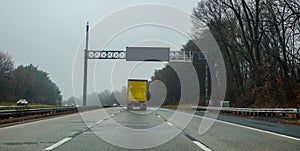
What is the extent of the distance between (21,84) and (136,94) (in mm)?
60991

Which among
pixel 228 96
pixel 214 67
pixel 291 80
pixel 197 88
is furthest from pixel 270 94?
pixel 197 88

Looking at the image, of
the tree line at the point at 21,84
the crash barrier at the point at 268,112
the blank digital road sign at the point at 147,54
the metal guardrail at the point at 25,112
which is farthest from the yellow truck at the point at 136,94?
the tree line at the point at 21,84

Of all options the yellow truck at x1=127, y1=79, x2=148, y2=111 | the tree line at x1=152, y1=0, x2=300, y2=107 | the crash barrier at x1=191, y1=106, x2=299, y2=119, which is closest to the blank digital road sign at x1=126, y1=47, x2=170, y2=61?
the yellow truck at x1=127, y1=79, x2=148, y2=111

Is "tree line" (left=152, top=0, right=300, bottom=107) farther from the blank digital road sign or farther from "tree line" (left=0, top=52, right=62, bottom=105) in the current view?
"tree line" (left=0, top=52, right=62, bottom=105)

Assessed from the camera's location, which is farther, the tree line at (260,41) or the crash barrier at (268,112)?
the tree line at (260,41)

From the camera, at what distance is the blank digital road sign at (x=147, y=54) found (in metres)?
47.4

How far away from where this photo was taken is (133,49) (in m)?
48.2

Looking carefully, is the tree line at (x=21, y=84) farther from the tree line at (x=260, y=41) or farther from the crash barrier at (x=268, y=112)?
the crash barrier at (x=268, y=112)

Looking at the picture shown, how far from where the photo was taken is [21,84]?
99.4 metres

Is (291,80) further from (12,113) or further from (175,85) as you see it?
(175,85)

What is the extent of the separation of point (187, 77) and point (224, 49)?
2439cm

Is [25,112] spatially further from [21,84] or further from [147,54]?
[21,84]

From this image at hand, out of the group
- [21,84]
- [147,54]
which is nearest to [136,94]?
[147,54]

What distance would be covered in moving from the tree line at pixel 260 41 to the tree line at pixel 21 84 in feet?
186
